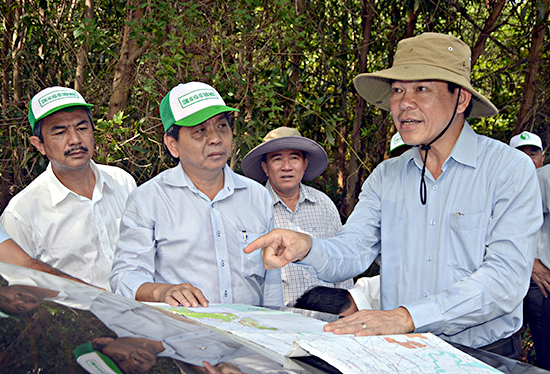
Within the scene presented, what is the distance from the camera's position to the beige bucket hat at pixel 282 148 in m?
3.67

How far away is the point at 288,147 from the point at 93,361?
2.95 meters

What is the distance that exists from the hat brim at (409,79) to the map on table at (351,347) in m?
0.96

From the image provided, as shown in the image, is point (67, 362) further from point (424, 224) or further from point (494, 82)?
point (494, 82)

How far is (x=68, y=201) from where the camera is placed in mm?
2941

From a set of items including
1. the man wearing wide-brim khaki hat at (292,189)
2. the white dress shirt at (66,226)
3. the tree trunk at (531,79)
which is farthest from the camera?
the tree trunk at (531,79)

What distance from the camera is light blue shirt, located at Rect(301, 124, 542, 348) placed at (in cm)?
164

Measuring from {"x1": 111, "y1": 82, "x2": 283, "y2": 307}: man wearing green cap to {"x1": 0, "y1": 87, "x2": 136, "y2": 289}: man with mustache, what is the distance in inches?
27.8

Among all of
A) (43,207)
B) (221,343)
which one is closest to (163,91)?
(43,207)

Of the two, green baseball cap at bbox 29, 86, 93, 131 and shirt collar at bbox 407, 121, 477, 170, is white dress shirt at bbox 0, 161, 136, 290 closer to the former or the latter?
green baseball cap at bbox 29, 86, 93, 131

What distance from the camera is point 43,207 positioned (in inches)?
112

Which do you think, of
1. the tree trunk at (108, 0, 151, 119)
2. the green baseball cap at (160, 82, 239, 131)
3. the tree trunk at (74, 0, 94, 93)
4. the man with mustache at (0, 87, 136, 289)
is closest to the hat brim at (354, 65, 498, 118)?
the green baseball cap at (160, 82, 239, 131)

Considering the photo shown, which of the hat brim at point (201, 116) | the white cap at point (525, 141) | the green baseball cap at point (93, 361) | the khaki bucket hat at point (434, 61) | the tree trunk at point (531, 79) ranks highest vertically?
the tree trunk at point (531, 79)

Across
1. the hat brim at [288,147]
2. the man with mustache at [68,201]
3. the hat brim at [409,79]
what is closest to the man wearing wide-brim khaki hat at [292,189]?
the hat brim at [288,147]

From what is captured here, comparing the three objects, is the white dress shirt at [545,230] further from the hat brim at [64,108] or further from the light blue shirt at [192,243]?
the hat brim at [64,108]
